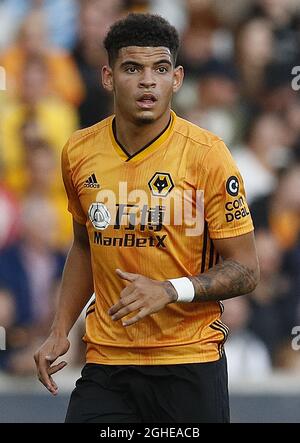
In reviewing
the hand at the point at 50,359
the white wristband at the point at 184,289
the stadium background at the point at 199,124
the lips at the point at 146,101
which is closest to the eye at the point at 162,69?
the lips at the point at 146,101

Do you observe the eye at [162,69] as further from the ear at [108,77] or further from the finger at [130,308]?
the finger at [130,308]

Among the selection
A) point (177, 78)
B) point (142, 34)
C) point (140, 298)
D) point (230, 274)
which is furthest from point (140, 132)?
point (140, 298)

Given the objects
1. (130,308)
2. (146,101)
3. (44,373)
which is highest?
(146,101)

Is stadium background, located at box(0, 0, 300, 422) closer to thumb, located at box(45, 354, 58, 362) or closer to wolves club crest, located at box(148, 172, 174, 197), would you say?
thumb, located at box(45, 354, 58, 362)

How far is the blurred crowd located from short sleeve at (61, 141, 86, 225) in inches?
126

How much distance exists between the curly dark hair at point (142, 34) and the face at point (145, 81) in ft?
0.09

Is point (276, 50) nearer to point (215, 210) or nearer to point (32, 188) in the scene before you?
point (32, 188)

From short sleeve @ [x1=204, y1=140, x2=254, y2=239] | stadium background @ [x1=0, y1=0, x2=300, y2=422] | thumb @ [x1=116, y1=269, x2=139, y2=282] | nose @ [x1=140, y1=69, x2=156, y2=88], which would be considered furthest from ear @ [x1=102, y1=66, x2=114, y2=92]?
stadium background @ [x1=0, y1=0, x2=300, y2=422]

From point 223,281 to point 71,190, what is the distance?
926mm

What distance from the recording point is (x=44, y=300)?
7887 mm

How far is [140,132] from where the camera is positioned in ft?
14.6

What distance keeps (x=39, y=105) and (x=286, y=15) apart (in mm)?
2177

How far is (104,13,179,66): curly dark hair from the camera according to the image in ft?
14.2

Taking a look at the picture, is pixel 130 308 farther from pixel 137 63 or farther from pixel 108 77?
pixel 108 77
